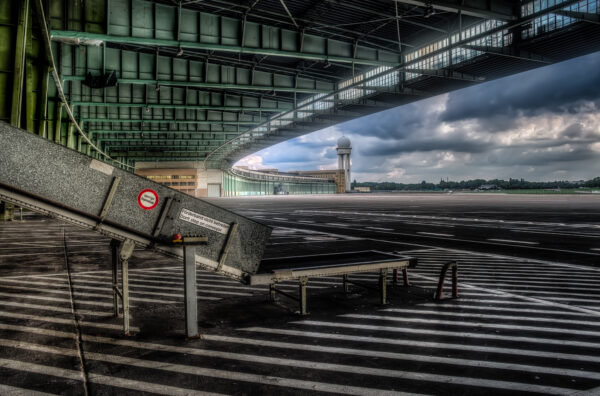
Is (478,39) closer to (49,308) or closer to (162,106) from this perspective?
(162,106)

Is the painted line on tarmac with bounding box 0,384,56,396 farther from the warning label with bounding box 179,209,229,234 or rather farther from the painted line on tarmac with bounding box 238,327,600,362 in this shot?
the painted line on tarmac with bounding box 238,327,600,362

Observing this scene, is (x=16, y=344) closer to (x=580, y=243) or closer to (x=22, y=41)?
(x=22, y=41)

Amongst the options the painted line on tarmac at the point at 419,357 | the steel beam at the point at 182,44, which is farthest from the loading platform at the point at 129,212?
the steel beam at the point at 182,44

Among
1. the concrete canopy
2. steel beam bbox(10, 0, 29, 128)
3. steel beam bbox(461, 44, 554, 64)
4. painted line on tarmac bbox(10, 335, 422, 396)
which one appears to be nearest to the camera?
painted line on tarmac bbox(10, 335, 422, 396)

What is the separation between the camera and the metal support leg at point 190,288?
4.64m

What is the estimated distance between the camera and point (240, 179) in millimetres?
106938

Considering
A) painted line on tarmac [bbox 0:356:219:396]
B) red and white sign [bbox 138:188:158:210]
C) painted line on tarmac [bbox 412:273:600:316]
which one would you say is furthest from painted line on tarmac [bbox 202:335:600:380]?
painted line on tarmac [bbox 412:273:600:316]

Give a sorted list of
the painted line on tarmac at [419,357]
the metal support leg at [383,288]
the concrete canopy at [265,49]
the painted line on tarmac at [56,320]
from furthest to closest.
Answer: the concrete canopy at [265,49] → the metal support leg at [383,288] → the painted line on tarmac at [56,320] → the painted line on tarmac at [419,357]

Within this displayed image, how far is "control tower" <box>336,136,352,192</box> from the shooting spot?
155 meters

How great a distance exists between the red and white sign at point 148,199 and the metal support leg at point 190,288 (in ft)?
1.98

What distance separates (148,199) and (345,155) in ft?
499

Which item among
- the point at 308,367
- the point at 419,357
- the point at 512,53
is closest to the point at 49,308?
the point at 308,367

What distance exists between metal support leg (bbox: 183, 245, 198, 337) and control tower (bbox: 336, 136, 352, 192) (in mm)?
150329

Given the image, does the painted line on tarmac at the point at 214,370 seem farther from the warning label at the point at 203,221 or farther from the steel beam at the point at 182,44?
the steel beam at the point at 182,44
